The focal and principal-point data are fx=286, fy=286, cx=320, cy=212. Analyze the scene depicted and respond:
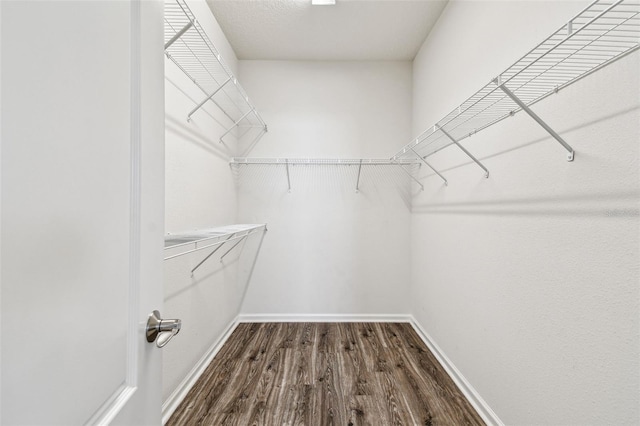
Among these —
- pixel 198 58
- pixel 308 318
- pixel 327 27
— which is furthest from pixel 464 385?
pixel 327 27

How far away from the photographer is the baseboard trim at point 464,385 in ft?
4.47

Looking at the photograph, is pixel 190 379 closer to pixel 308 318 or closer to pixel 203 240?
pixel 203 240

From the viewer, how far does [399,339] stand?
2217 mm

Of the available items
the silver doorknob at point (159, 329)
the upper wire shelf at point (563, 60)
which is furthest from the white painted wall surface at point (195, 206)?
the upper wire shelf at point (563, 60)

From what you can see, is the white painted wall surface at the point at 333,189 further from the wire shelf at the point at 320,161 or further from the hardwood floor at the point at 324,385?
the hardwood floor at the point at 324,385

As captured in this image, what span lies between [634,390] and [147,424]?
1.20 meters

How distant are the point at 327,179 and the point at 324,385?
62.8 inches

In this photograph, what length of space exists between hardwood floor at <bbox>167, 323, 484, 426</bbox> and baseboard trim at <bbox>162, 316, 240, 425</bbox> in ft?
0.10

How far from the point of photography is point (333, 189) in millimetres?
2580

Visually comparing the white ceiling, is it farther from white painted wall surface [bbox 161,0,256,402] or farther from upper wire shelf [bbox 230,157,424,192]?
upper wire shelf [bbox 230,157,424,192]

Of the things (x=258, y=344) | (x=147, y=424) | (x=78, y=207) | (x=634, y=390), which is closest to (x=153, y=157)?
(x=78, y=207)

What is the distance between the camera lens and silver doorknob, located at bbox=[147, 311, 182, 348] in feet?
1.78

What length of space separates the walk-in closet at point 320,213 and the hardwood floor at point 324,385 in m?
0.02

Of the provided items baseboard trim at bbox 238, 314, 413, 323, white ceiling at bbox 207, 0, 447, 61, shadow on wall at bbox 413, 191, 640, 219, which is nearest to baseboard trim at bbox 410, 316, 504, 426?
baseboard trim at bbox 238, 314, 413, 323
